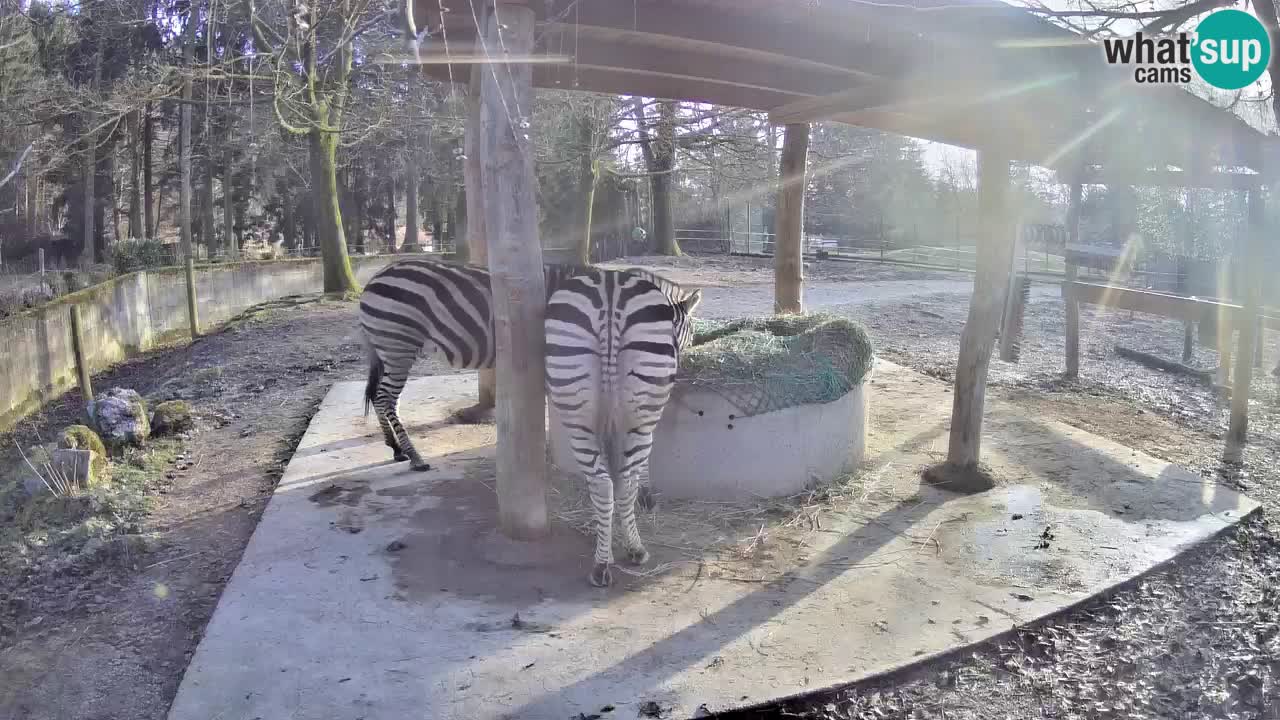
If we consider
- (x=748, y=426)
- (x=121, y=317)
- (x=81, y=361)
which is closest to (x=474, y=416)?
(x=748, y=426)

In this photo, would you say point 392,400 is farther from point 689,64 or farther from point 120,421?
point 689,64

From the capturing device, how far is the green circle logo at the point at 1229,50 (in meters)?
6.78

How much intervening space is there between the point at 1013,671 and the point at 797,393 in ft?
8.60

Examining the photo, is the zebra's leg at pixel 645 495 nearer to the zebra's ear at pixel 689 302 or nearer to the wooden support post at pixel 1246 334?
the zebra's ear at pixel 689 302

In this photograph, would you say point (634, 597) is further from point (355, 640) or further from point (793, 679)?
point (355, 640)

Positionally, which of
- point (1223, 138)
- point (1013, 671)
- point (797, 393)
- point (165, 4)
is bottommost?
point (1013, 671)

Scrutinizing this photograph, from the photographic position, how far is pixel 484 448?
745 centimetres

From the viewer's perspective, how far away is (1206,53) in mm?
7090

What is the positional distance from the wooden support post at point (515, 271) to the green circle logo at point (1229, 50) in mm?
5673

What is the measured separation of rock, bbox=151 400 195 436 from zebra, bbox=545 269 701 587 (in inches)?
202

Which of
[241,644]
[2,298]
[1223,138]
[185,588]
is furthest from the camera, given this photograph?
[2,298]

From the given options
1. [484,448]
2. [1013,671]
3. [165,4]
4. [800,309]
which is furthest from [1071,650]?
[165,4]

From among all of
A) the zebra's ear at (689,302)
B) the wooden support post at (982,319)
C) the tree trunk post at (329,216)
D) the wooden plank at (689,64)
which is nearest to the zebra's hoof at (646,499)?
the zebra's ear at (689,302)

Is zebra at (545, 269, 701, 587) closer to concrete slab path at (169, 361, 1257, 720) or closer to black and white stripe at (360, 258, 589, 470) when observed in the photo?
concrete slab path at (169, 361, 1257, 720)
